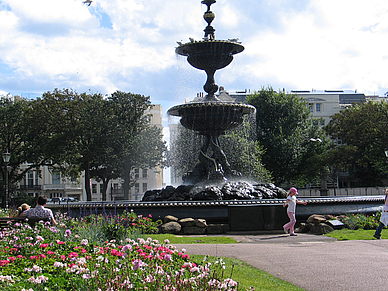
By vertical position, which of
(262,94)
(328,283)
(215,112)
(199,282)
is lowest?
(328,283)

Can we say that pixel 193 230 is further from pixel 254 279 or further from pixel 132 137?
pixel 132 137

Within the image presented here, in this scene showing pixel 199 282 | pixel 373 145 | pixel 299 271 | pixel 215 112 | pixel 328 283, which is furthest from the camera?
pixel 373 145

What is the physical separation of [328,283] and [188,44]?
12.5 m

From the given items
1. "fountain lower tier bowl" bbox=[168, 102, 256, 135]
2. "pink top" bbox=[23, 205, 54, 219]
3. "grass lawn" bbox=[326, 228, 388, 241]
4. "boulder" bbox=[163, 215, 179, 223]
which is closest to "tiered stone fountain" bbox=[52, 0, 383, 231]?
"fountain lower tier bowl" bbox=[168, 102, 256, 135]

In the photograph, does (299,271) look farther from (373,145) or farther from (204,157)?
(373,145)

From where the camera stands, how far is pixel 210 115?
653 inches

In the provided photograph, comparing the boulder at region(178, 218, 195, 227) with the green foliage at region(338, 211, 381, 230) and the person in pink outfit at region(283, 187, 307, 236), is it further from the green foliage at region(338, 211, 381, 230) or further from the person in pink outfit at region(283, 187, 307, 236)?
the green foliage at region(338, 211, 381, 230)

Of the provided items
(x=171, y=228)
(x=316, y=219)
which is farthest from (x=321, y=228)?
(x=171, y=228)

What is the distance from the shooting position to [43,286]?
480cm

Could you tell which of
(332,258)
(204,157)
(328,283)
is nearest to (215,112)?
(204,157)

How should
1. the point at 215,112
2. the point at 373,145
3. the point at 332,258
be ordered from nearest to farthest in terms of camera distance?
the point at 332,258 < the point at 215,112 < the point at 373,145

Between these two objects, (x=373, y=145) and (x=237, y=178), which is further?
(x=373, y=145)

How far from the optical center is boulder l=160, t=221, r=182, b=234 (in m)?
12.3

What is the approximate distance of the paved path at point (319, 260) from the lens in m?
6.15
